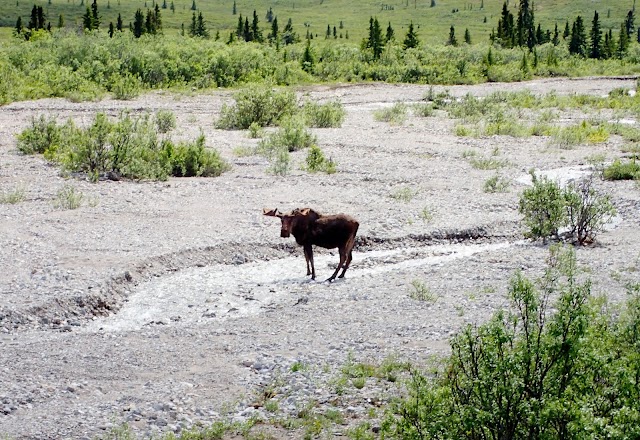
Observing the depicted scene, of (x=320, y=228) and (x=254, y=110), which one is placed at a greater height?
(x=320, y=228)

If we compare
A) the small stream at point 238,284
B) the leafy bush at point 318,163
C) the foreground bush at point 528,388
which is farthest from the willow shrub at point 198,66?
the foreground bush at point 528,388

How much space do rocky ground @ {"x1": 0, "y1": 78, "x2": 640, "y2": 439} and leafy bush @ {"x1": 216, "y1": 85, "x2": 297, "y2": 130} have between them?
5518mm

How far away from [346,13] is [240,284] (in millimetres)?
141323

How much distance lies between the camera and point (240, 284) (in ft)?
53.0

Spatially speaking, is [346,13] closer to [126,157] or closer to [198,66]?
[198,66]

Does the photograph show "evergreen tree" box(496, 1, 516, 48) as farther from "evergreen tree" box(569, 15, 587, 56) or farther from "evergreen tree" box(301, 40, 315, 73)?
"evergreen tree" box(301, 40, 315, 73)

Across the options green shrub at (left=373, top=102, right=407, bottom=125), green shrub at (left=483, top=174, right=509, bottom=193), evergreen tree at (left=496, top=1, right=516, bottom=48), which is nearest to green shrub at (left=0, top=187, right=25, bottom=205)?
green shrub at (left=483, top=174, right=509, bottom=193)

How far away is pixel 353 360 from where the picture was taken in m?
12.0

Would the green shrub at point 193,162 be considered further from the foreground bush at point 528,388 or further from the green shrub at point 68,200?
the foreground bush at point 528,388

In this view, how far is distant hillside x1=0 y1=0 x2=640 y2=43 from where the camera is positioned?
130 meters

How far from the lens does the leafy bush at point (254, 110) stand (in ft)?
113

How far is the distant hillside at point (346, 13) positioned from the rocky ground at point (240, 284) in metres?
97.7

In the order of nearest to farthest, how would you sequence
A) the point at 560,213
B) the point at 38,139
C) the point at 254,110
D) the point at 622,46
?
the point at 560,213 < the point at 38,139 < the point at 254,110 < the point at 622,46

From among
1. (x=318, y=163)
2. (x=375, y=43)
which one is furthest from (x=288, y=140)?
(x=375, y=43)
